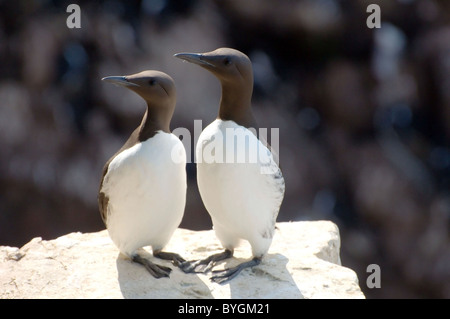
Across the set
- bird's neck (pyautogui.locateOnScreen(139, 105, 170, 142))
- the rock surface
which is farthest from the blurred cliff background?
bird's neck (pyautogui.locateOnScreen(139, 105, 170, 142))

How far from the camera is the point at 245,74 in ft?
8.14

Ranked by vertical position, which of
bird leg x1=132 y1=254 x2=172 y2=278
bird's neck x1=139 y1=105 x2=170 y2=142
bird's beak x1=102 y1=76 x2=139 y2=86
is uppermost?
bird's beak x1=102 y1=76 x2=139 y2=86

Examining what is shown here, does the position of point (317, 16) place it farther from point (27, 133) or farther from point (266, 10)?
point (27, 133)

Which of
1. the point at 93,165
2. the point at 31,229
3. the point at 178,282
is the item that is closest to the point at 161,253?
the point at 178,282

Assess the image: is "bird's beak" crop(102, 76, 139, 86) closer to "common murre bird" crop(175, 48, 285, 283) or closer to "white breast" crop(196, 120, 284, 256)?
"common murre bird" crop(175, 48, 285, 283)

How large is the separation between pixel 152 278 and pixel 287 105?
239 cm

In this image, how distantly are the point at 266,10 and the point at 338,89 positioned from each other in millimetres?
777

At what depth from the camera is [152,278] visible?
2.50 meters

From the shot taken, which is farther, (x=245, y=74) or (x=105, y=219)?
(x=105, y=219)

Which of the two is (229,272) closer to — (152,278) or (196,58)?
(152,278)

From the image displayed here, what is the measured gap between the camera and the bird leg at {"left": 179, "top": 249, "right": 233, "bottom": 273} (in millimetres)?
2611

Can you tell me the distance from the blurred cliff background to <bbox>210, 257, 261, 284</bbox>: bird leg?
5.83 ft

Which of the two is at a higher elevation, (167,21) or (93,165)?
(167,21)

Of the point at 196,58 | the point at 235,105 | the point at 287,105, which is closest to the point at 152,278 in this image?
the point at 235,105
